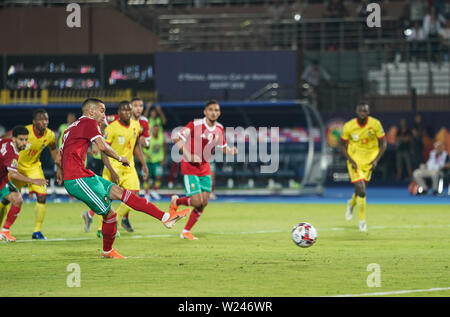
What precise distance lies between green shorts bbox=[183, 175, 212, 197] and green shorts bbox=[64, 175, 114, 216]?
11.4 feet

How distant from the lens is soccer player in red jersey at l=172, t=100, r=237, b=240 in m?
15.5

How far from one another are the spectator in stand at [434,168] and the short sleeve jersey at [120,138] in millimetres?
14933

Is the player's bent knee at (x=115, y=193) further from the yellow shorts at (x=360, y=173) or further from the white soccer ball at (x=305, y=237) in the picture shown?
the yellow shorts at (x=360, y=173)

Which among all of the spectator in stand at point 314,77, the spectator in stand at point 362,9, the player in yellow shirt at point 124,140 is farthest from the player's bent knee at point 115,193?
the spectator in stand at point 362,9

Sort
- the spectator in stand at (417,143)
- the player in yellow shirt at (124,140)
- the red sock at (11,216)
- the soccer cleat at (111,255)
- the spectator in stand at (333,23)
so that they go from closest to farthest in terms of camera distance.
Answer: the soccer cleat at (111,255), the red sock at (11,216), the player in yellow shirt at (124,140), the spectator in stand at (417,143), the spectator in stand at (333,23)

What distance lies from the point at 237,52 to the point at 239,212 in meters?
11.3

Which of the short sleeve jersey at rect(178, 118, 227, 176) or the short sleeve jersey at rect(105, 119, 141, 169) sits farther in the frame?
the short sleeve jersey at rect(105, 119, 141, 169)

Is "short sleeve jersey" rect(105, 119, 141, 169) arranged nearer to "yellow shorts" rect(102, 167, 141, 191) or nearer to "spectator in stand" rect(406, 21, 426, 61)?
"yellow shorts" rect(102, 167, 141, 191)

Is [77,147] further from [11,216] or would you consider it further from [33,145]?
[11,216]

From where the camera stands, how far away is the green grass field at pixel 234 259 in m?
9.82

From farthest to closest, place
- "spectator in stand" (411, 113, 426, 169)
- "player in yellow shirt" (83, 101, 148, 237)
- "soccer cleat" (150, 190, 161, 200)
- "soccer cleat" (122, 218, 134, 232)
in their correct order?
"spectator in stand" (411, 113, 426, 169)
"soccer cleat" (150, 190, 161, 200)
"soccer cleat" (122, 218, 134, 232)
"player in yellow shirt" (83, 101, 148, 237)

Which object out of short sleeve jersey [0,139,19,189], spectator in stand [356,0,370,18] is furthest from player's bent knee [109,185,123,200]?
spectator in stand [356,0,370,18]

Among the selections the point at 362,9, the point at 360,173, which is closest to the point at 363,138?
the point at 360,173
